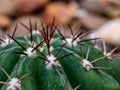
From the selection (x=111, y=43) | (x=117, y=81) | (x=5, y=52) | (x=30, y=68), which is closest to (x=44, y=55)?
(x=30, y=68)

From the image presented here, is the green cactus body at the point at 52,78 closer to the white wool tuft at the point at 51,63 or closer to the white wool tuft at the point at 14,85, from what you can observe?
the white wool tuft at the point at 51,63

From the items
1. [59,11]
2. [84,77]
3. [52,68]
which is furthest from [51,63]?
[59,11]

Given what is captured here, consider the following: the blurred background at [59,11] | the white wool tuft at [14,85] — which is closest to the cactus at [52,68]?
the white wool tuft at [14,85]

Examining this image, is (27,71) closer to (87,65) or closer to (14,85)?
(14,85)

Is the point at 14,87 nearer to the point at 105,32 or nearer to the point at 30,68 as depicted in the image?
the point at 30,68

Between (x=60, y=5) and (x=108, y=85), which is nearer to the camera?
(x=108, y=85)

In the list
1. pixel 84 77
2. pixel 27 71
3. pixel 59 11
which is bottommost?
pixel 84 77

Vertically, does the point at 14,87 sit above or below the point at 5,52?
below

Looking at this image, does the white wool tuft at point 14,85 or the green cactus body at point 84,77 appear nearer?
the white wool tuft at point 14,85
